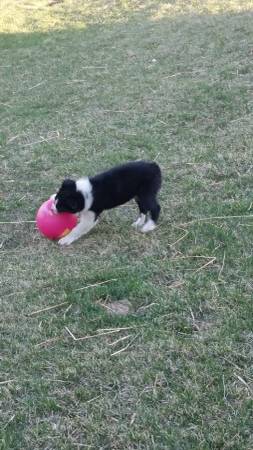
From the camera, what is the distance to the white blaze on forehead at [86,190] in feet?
15.6

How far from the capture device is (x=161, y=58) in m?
9.60

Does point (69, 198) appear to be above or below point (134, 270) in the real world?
above

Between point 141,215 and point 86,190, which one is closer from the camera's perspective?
point 86,190

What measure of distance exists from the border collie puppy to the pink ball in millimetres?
58

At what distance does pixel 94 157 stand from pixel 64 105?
2023mm

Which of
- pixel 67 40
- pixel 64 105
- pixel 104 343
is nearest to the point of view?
pixel 104 343

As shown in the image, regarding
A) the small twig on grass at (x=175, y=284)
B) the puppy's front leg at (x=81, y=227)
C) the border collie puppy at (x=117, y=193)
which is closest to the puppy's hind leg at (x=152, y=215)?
the border collie puppy at (x=117, y=193)

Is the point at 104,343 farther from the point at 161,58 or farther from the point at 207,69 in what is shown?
the point at 161,58

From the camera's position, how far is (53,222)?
4848 millimetres

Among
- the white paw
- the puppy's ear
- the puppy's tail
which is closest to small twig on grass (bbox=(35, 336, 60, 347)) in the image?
the white paw

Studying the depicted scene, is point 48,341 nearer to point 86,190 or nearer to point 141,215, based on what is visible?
point 86,190

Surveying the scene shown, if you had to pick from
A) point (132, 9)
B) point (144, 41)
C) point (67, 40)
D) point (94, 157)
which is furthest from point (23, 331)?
point (132, 9)

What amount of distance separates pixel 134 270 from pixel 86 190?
32.9 inches

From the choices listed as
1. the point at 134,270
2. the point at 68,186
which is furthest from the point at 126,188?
the point at 134,270
